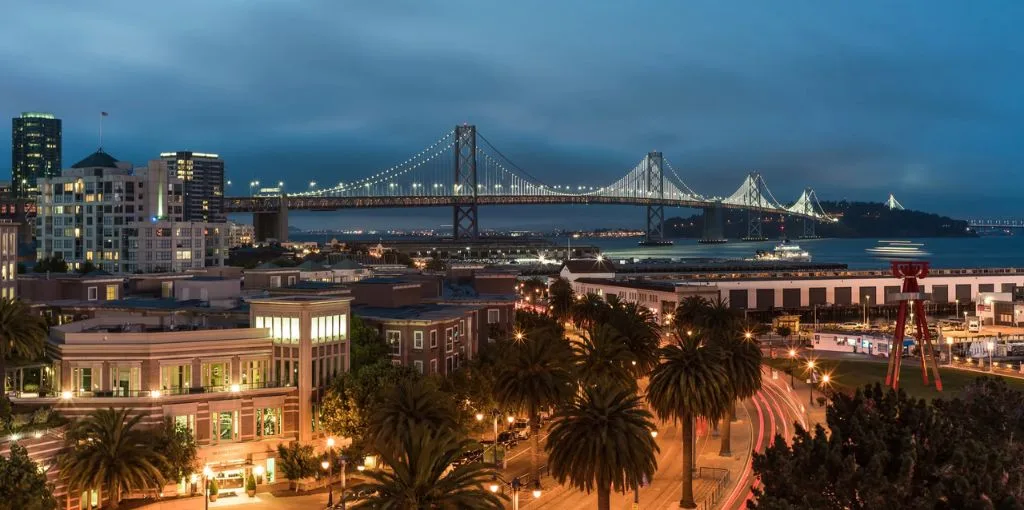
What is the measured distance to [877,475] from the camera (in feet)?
74.8

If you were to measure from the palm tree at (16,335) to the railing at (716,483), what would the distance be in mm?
28302

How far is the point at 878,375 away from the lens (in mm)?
65500

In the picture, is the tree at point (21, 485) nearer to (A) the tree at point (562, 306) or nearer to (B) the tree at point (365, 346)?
(B) the tree at point (365, 346)

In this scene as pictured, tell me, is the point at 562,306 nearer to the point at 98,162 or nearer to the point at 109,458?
the point at 109,458

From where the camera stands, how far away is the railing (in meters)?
36.0

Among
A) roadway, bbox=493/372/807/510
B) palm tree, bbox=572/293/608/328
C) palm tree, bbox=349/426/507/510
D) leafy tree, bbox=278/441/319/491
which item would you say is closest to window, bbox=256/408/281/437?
leafy tree, bbox=278/441/319/491

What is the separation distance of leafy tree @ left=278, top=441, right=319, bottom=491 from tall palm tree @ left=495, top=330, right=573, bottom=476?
28.0ft

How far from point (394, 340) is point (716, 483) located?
19.3 m

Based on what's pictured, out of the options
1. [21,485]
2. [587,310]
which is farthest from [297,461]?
[587,310]

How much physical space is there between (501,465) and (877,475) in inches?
827

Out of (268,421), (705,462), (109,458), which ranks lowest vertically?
(705,462)

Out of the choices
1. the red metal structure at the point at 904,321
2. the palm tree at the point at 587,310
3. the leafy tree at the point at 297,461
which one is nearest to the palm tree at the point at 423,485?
the leafy tree at the point at 297,461

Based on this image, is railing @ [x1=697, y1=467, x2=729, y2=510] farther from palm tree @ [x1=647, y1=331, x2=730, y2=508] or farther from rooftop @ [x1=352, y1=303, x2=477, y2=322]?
rooftop @ [x1=352, y1=303, x2=477, y2=322]

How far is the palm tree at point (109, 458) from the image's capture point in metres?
32.1
